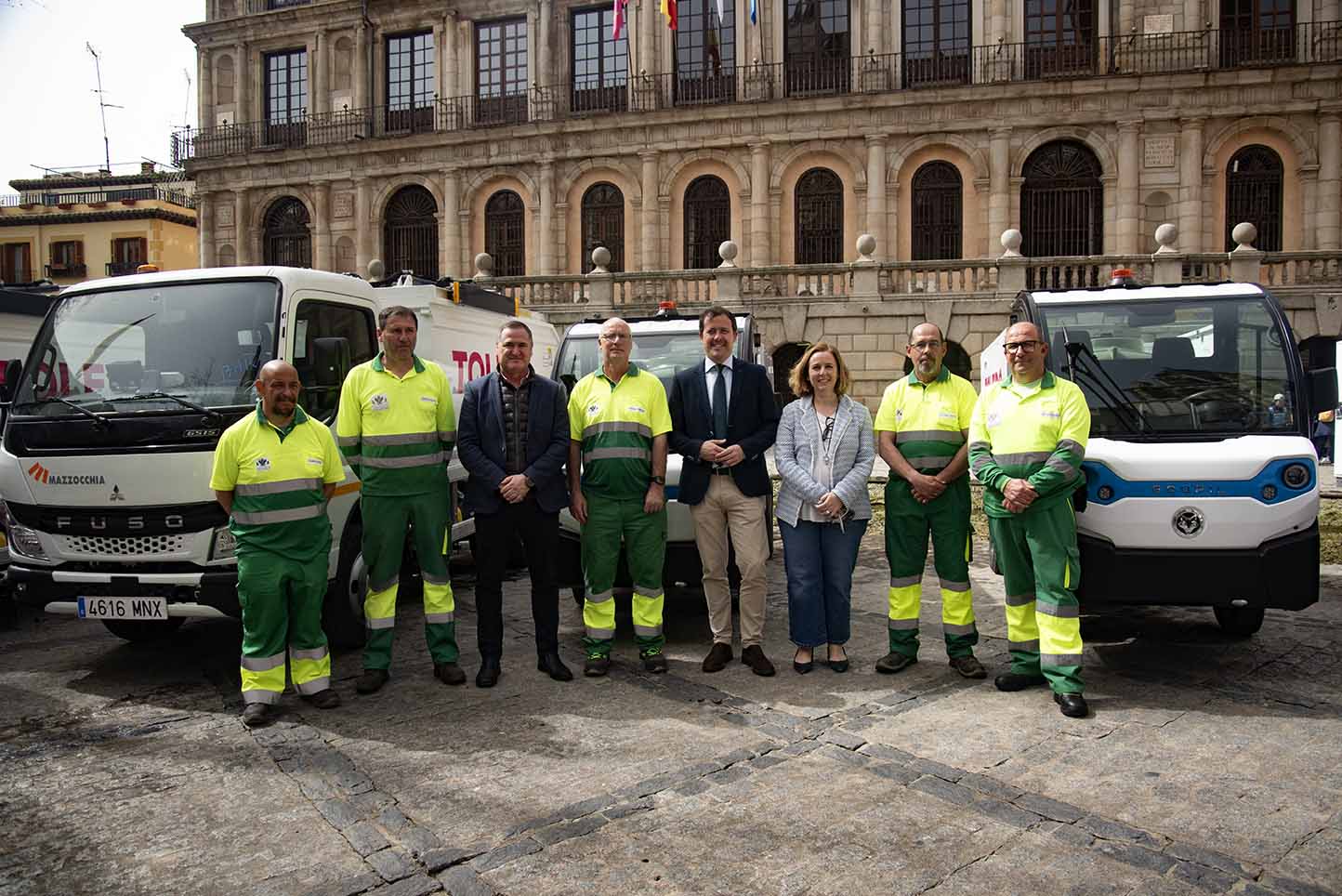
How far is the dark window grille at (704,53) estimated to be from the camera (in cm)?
2811

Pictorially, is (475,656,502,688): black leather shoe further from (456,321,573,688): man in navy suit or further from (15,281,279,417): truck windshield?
(15,281,279,417): truck windshield

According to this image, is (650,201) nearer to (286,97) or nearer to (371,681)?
(286,97)

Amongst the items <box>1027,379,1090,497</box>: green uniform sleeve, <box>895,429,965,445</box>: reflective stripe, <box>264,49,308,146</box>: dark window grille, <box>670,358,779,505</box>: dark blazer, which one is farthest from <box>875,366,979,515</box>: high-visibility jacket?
<box>264,49,308,146</box>: dark window grille

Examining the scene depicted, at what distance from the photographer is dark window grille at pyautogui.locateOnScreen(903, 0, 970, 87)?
26.7 metres

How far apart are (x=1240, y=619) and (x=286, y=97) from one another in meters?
32.8

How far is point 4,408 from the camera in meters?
7.79

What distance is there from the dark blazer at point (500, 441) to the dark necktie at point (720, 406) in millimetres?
963

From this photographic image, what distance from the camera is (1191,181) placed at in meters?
25.2

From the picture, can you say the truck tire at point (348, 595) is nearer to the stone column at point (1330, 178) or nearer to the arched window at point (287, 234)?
the stone column at point (1330, 178)

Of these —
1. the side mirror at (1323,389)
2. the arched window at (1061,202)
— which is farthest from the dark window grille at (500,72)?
the side mirror at (1323,389)

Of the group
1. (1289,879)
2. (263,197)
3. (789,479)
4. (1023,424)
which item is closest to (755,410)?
(789,479)

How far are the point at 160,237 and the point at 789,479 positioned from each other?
42292 millimetres

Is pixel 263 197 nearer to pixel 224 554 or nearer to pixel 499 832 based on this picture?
pixel 224 554

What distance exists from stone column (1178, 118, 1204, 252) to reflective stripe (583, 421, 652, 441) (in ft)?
77.1
